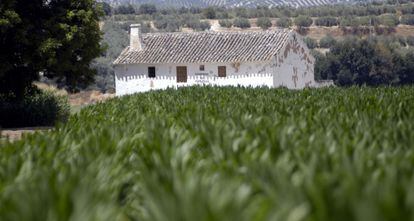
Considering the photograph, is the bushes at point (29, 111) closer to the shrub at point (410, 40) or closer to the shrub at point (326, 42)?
the shrub at point (326, 42)

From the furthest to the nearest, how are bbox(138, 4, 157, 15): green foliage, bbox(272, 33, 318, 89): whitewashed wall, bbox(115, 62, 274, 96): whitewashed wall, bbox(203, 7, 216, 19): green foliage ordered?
bbox(138, 4, 157, 15): green foliage → bbox(203, 7, 216, 19): green foliage → bbox(272, 33, 318, 89): whitewashed wall → bbox(115, 62, 274, 96): whitewashed wall

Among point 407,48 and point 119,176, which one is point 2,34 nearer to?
point 119,176

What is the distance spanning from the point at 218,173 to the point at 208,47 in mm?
55379

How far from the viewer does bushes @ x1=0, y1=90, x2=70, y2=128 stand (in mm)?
32969

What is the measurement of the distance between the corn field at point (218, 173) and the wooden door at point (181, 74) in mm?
51190

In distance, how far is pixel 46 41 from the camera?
31.5 metres

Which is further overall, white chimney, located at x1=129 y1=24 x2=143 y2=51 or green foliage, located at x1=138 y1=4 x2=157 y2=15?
green foliage, located at x1=138 y1=4 x2=157 y2=15

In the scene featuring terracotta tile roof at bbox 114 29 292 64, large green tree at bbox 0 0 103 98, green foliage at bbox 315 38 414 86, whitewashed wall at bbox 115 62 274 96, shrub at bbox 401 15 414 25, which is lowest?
green foliage at bbox 315 38 414 86

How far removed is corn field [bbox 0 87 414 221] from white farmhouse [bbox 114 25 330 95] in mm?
48698

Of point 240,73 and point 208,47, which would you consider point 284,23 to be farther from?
point 240,73

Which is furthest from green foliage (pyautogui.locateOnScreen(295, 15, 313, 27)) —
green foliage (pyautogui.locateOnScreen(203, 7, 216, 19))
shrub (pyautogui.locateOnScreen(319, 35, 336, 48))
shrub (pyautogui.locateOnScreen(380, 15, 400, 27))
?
green foliage (pyautogui.locateOnScreen(203, 7, 216, 19))

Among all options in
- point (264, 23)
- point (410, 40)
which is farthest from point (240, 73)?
point (264, 23)

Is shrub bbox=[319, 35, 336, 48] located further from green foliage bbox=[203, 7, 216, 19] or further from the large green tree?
the large green tree

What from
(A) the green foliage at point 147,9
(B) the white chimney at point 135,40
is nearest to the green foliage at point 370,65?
(B) the white chimney at point 135,40
